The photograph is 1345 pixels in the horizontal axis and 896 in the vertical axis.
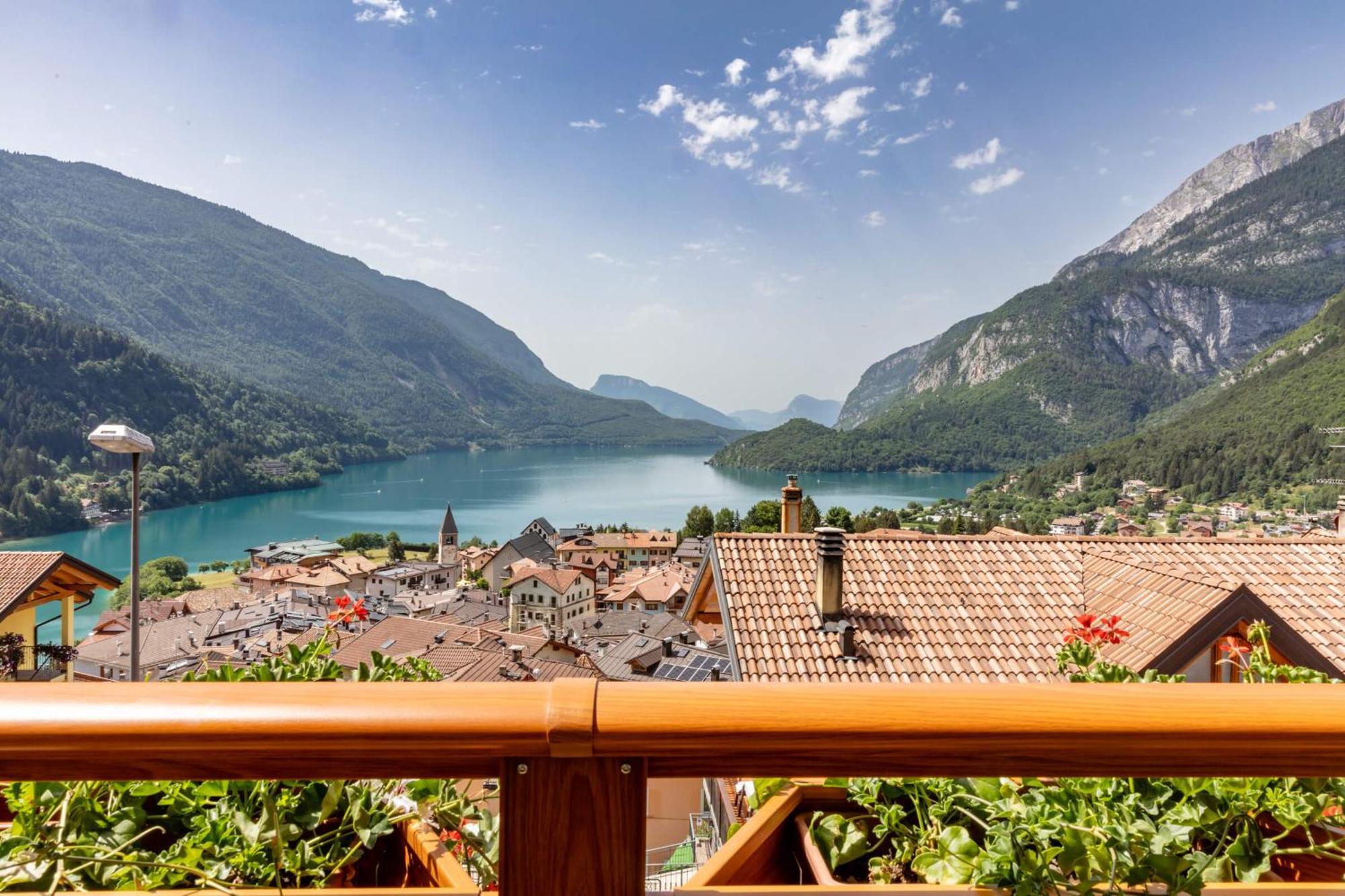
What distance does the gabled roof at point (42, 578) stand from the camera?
21.4 ft

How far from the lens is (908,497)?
79.7 m

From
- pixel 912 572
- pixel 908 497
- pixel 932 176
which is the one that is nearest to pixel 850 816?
pixel 912 572

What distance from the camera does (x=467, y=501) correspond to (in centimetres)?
8156

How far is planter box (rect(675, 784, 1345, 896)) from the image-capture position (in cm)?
64

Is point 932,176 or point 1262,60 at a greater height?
point 932,176

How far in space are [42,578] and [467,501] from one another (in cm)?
7691

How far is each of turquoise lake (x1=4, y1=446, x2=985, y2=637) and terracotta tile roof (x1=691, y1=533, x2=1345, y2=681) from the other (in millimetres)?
40391

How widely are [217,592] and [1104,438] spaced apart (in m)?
113

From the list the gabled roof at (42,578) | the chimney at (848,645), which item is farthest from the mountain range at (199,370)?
the chimney at (848,645)

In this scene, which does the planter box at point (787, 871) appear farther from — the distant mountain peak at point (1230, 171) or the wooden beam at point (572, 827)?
the distant mountain peak at point (1230, 171)

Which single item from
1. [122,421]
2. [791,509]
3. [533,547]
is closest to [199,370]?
[122,421]

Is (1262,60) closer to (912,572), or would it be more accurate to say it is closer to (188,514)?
(912,572)

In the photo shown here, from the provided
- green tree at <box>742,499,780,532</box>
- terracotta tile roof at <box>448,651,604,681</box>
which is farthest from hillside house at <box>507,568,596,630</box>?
terracotta tile roof at <box>448,651,604,681</box>

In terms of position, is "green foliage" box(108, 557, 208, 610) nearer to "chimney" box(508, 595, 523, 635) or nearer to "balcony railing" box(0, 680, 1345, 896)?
"chimney" box(508, 595, 523, 635)
